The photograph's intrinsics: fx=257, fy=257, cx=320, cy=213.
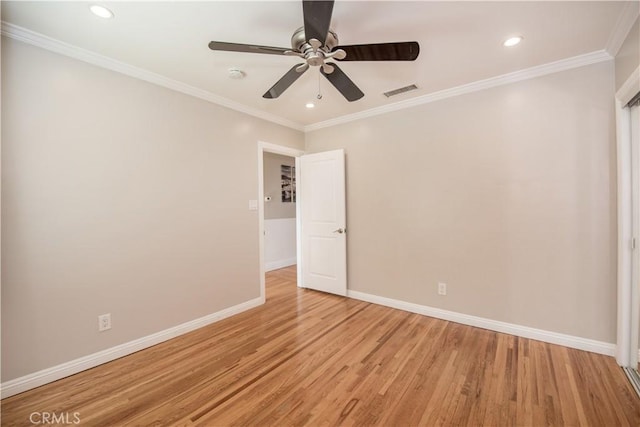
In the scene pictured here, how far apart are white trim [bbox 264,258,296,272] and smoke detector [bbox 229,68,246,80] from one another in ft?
11.9

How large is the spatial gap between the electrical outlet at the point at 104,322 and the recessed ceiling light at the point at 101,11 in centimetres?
228

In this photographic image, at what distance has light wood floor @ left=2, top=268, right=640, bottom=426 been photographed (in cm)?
161

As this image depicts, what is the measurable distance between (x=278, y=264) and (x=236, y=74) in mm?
3929

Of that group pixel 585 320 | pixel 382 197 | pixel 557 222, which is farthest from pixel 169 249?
pixel 585 320

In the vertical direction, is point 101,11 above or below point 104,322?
above

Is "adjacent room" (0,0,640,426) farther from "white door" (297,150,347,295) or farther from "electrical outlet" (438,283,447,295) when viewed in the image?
"white door" (297,150,347,295)

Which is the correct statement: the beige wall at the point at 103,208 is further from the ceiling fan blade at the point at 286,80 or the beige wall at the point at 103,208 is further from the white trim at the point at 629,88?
the white trim at the point at 629,88

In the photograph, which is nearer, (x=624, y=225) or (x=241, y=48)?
→ (x=241, y=48)

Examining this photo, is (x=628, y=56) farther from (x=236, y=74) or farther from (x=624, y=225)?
(x=236, y=74)

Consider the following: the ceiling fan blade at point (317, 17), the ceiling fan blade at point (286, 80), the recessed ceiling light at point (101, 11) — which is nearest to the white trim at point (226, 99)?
the recessed ceiling light at point (101, 11)

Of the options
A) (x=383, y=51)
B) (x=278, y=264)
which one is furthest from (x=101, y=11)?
(x=278, y=264)

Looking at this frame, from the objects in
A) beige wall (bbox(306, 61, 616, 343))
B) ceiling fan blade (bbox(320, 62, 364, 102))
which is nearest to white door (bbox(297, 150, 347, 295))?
beige wall (bbox(306, 61, 616, 343))

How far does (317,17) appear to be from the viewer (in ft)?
4.50

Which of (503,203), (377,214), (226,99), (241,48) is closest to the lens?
(241,48)
